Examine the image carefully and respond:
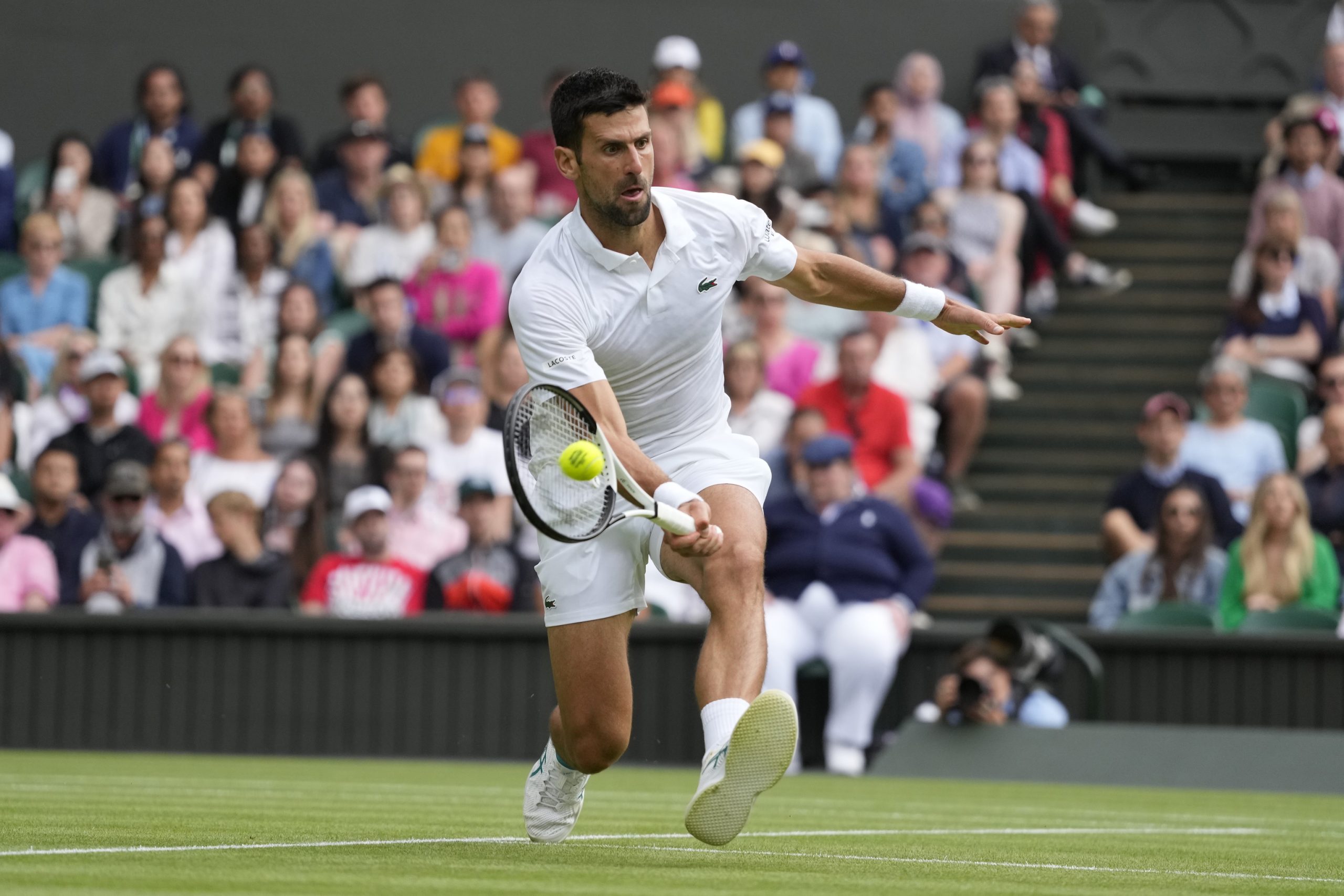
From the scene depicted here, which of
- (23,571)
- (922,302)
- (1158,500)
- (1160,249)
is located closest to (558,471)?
(922,302)

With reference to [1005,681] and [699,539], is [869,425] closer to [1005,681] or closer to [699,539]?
[1005,681]

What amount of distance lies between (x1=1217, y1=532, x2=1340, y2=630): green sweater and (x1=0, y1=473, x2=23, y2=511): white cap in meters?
6.46

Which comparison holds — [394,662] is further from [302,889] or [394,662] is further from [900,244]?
[302,889]

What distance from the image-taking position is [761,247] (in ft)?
19.6

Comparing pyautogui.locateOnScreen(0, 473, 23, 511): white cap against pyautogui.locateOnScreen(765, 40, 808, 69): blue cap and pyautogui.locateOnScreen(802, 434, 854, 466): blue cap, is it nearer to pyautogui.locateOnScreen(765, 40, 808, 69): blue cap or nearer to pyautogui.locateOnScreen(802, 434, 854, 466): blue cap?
pyautogui.locateOnScreen(802, 434, 854, 466): blue cap

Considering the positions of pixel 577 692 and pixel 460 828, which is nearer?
pixel 577 692

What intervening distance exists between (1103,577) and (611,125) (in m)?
7.63

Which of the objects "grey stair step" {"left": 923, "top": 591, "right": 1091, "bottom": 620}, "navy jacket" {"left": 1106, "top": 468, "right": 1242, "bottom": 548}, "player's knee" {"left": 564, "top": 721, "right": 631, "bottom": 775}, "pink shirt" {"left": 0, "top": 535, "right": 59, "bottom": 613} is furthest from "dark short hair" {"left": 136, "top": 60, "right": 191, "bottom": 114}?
"player's knee" {"left": 564, "top": 721, "right": 631, "bottom": 775}

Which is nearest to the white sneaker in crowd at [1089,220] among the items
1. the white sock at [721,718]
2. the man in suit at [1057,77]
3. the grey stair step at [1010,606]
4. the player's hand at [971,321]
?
the man in suit at [1057,77]

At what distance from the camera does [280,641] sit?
452 inches

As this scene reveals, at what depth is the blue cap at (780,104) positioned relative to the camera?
15.2m

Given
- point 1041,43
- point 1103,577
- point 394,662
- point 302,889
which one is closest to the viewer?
point 302,889

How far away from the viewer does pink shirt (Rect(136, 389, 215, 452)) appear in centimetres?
1286

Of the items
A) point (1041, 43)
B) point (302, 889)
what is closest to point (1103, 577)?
point (1041, 43)
